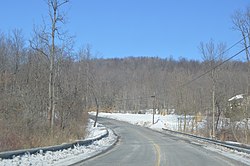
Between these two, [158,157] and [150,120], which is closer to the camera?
[158,157]

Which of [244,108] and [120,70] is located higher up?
[120,70]

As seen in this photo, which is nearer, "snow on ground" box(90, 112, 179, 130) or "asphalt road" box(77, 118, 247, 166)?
"asphalt road" box(77, 118, 247, 166)

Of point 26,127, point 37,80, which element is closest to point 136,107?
point 37,80

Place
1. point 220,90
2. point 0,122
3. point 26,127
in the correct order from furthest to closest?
point 220,90, point 26,127, point 0,122

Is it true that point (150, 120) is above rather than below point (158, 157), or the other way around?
above

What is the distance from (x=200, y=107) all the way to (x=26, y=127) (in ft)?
181

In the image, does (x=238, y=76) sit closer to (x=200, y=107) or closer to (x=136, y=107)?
(x=200, y=107)

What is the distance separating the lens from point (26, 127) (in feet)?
75.6

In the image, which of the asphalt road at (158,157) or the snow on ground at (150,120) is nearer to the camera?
the asphalt road at (158,157)

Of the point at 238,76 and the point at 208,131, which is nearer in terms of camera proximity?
the point at 208,131

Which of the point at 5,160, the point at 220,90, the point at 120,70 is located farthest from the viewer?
the point at 120,70

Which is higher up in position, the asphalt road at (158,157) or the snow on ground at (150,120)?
the snow on ground at (150,120)

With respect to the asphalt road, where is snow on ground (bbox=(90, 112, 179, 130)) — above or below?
above

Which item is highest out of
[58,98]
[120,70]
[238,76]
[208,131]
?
[120,70]
